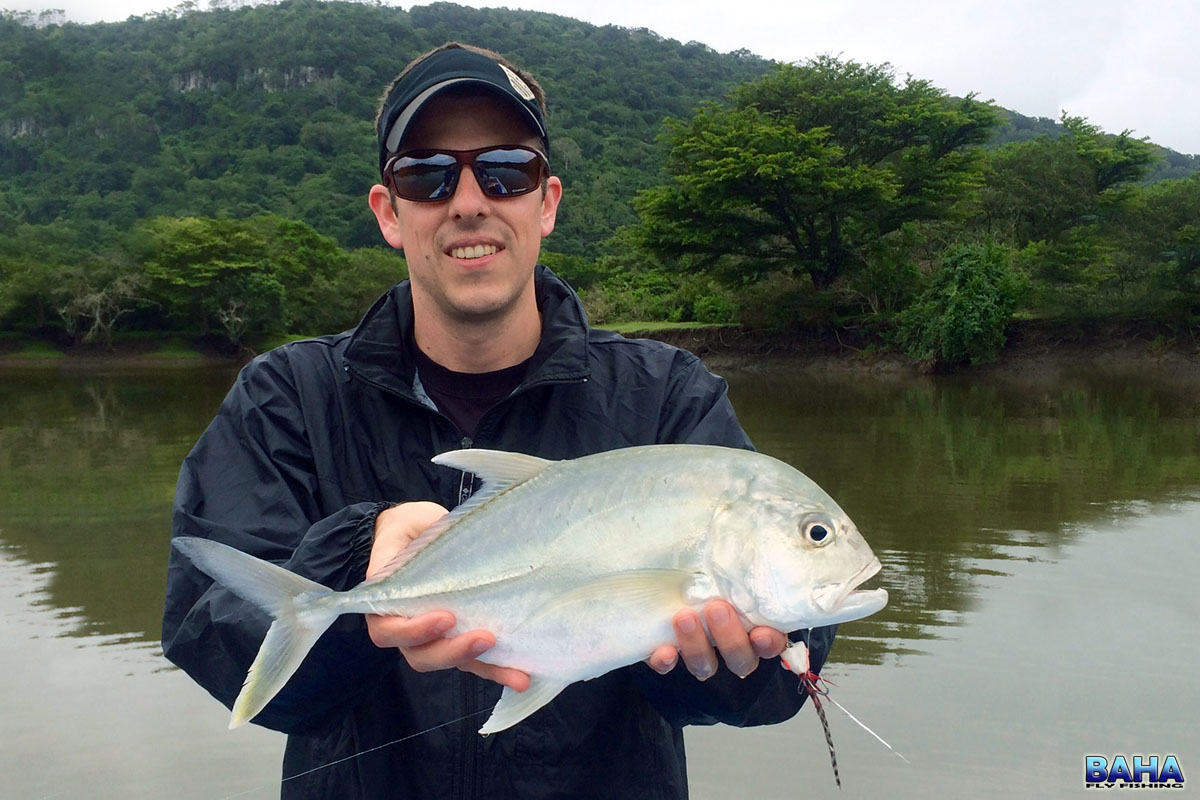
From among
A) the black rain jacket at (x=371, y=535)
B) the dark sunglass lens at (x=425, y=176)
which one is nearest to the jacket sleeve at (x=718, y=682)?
the black rain jacket at (x=371, y=535)

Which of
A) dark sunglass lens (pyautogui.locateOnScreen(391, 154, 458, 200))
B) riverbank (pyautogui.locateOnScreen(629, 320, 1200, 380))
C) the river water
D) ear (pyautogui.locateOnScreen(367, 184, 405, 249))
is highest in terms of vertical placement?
dark sunglass lens (pyautogui.locateOnScreen(391, 154, 458, 200))

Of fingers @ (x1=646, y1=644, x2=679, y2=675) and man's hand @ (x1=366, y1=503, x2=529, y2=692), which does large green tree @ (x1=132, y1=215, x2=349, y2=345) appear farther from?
fingers @ (x1=646, y1=644, x2=679, y2=675)

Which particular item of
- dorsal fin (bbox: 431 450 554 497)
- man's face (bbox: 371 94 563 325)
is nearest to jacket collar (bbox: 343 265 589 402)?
man's face (bbox: 371 94 563 325)

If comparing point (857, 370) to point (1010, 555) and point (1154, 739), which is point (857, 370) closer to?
point (1010, 555)

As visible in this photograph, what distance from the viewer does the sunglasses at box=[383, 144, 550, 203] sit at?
2918 mm

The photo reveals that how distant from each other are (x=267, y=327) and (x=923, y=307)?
1191 inches

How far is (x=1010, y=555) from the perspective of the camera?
8328 millimetres

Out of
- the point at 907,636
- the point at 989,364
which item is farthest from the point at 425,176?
the point at 989,364

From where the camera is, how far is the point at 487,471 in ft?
7.86

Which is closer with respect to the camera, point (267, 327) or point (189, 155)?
point (267, 327)

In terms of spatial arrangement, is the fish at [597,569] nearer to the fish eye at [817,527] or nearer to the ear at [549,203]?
the fish eye at [817,527]

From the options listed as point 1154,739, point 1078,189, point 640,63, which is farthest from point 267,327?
point 640,63

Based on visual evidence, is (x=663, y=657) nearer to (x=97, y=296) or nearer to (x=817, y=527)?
(x=817, y=527)

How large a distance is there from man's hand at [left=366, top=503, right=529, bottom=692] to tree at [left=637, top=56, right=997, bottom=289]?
92.8 feet
